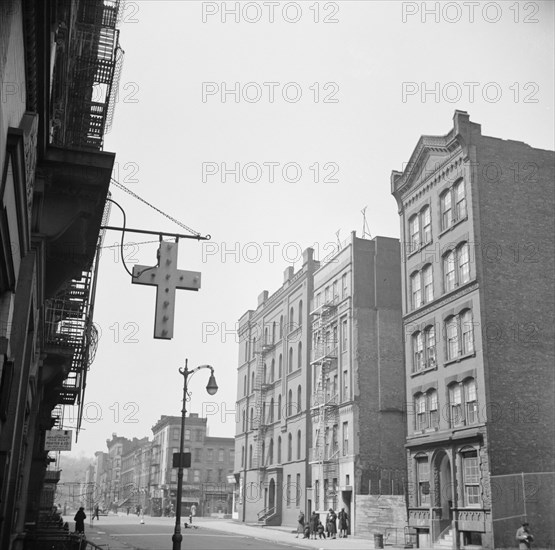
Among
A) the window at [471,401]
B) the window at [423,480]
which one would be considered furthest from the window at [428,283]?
the window at [423,480]

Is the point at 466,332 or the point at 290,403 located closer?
the point at 466,332

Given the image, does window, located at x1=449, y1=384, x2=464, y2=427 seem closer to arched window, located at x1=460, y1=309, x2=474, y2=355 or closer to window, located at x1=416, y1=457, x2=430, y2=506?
arched window, located at x1=460, y1=309, x2=474, y2=355

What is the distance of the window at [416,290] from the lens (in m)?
39.7

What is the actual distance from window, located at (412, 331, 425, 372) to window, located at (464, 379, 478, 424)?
4.70 metres

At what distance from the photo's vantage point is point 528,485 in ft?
99.3

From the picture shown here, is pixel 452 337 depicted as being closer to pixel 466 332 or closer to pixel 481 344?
pixel 466 332

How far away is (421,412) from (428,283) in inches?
273

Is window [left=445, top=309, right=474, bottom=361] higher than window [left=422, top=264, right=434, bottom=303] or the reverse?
the reverse

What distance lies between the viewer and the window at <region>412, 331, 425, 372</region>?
38.4m

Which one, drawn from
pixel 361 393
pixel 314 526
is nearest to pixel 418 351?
pixel 361 393

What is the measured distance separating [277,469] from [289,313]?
13.4 metres

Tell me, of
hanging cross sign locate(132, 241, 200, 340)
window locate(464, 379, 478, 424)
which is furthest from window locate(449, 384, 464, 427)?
hanging cross sign locate(132, 241, 200, 340)

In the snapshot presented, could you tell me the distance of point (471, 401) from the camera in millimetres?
32844

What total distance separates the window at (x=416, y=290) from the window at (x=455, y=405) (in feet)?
20.4
